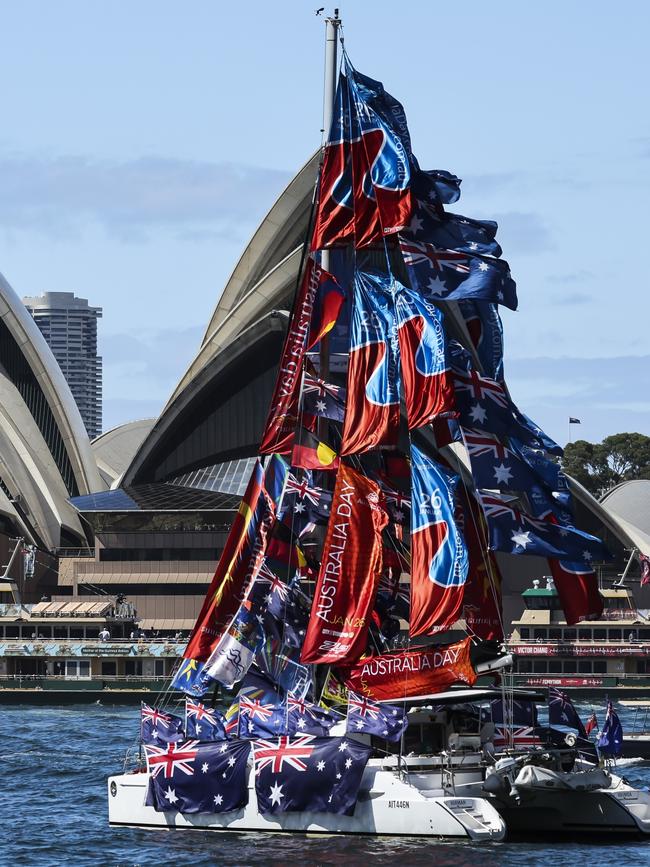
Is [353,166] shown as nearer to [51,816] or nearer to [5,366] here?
[51,816]

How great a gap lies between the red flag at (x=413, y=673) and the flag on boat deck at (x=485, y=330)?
668 centimetres

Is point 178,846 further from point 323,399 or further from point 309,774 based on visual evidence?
point 323,399

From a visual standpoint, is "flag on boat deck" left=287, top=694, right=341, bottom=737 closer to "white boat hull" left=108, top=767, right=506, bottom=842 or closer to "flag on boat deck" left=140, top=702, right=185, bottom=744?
"white boat hull" left=108, top=767, right=506, bottom=842

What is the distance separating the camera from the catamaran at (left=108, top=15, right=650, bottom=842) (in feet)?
115

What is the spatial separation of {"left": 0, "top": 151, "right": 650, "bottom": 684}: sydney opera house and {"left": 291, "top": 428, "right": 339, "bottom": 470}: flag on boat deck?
6123 centimetres

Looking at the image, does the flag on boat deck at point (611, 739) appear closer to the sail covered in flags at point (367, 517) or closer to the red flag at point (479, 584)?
the sail covered in flags at point (367, 517)

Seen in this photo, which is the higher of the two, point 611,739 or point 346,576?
point 346,576

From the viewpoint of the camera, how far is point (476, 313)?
40406 mm

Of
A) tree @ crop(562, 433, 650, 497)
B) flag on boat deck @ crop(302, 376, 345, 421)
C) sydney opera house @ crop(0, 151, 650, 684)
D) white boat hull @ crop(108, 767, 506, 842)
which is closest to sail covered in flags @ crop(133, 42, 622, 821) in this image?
flag on boat deck @ crop(302, 376, 345, 421)

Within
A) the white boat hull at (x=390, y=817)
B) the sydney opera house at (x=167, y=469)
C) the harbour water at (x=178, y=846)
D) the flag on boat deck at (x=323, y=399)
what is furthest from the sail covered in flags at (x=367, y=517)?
the sydney opera house at (x=167, y=469)

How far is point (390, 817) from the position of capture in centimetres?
3412

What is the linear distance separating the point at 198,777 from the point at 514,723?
675 centimetres

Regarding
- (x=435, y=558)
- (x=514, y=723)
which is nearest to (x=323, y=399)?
(x=435, y=558)

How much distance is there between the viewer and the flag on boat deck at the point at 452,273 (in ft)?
124
